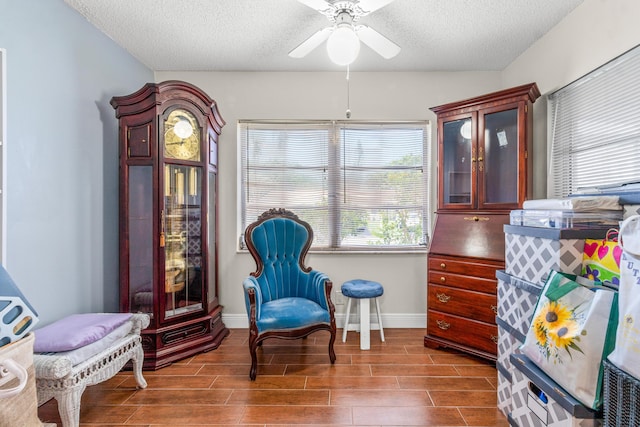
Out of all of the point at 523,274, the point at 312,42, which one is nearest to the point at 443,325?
the point at 523,274

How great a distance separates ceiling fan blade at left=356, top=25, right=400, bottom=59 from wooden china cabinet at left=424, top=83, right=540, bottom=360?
0.97 m

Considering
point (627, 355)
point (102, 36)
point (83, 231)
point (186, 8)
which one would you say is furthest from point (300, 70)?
point (627, 355)

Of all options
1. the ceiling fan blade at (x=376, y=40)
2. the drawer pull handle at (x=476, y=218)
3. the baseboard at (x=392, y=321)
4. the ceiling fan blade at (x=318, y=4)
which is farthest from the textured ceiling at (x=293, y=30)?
the baseboard at (x=392, y=321)

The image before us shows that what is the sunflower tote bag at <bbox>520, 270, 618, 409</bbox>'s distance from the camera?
4.09ft

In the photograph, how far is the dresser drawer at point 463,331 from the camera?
2.65 m

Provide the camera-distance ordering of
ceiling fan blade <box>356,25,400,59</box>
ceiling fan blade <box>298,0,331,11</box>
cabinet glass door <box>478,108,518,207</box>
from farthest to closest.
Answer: cabinet glass door <box>478,108,518,207</box> → ceiling fan blade <box>356,25,400,59</box> → ceiling fan blade <box>298,0,331,11</box>

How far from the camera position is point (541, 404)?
4.95 ft

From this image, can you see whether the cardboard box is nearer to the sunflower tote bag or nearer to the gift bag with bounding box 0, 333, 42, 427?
the sunflower tote bag

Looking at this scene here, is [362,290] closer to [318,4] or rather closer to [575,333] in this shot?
[575,333]

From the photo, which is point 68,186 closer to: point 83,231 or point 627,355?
point 83,231

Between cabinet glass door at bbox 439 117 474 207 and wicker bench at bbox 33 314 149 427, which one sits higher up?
cabinet glass door at bbox 439 117 474 207

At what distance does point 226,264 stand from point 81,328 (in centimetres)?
161

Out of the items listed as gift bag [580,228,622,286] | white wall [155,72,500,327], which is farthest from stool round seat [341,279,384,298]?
gift bag [580,228,622,286]

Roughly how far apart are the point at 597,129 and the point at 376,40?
1.68 m
